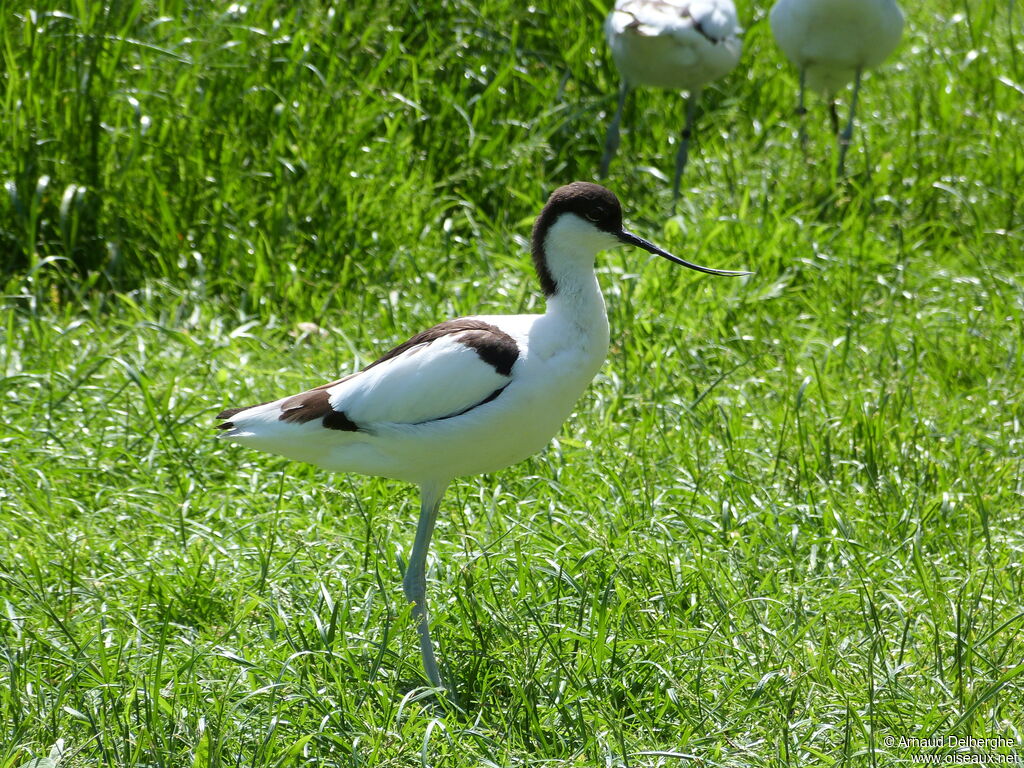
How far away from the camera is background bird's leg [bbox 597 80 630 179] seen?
6.15 meters

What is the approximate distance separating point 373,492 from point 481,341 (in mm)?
960

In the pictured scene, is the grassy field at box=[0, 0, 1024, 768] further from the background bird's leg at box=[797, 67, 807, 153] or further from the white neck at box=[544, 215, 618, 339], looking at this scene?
the white neck at box=[544, 215, 618, 339]

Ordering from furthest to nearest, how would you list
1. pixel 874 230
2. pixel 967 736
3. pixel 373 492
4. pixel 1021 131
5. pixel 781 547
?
pixel 1021 131
pixel 874 230
pixel 373 492
pixel 781 547
pixel 967 736

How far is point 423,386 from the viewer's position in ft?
9.91

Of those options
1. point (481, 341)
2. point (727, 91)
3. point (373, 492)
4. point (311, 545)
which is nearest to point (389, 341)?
point (373, 492)

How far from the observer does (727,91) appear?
23.0ft

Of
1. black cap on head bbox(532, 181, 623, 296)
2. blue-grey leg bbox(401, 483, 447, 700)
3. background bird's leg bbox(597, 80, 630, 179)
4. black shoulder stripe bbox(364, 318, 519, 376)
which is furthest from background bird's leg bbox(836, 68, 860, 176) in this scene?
blue-grey leg bbox(401, 483, 447, 700)

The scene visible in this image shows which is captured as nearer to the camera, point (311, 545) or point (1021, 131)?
point (311, 545)

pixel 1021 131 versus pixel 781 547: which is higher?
pixel 1021 131

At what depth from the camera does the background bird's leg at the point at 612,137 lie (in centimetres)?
615

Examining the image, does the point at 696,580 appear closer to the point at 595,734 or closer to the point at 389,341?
the point at 595,734

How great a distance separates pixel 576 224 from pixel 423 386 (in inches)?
23.2

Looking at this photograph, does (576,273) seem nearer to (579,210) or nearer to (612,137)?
(579,210)
